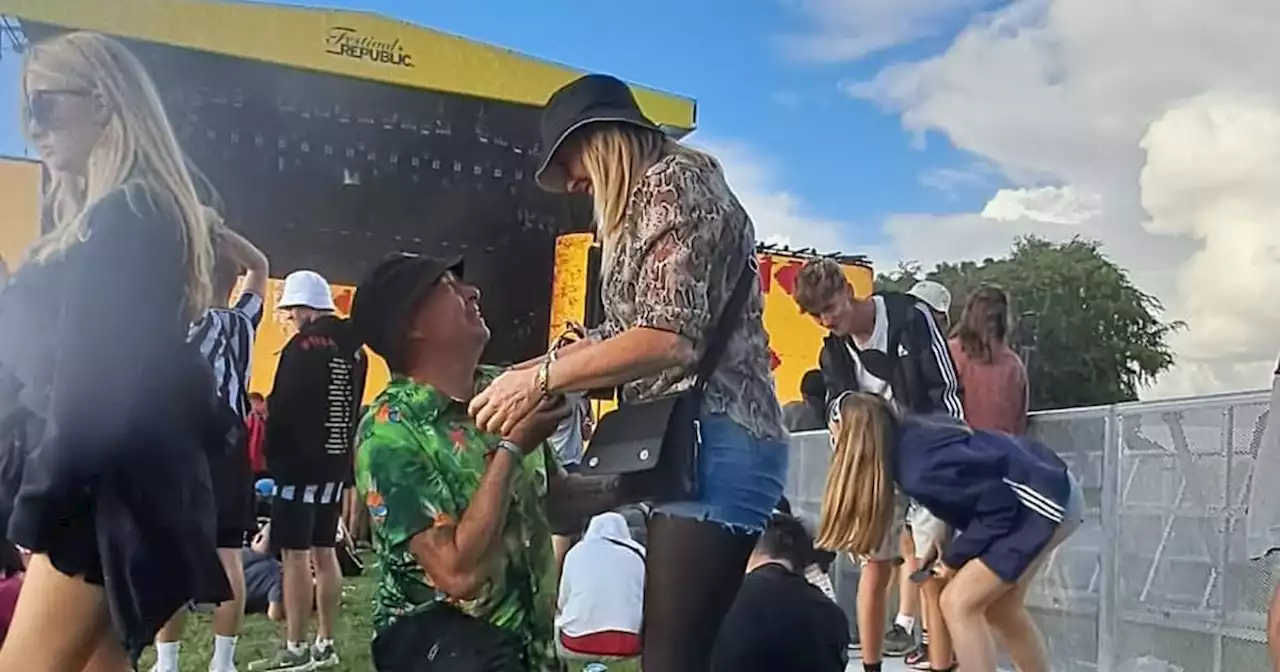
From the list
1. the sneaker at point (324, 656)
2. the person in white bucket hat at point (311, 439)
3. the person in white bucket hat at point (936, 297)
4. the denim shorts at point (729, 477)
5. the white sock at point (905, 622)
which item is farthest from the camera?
the white sock at point (905, 622)

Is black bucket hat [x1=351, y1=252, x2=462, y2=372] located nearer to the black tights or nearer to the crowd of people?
the crowd of people

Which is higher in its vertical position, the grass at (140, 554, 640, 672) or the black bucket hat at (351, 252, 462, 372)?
the black bucket hat at (351, 252, 462, 372)

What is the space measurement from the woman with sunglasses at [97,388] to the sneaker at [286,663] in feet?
0.84

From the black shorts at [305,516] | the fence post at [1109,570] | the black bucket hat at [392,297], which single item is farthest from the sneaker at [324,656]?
the fence post at [1109,570]

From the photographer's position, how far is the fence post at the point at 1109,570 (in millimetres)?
2412

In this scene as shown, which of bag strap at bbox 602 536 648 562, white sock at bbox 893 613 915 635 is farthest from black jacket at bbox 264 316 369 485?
white sock at bbox 893 613 915 635

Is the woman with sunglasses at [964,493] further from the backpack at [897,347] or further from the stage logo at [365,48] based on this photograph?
the stage logo at [365,48]

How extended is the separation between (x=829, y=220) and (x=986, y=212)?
243 mm

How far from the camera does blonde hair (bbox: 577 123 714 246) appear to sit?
5.28 feet

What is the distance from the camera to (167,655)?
1.67 m

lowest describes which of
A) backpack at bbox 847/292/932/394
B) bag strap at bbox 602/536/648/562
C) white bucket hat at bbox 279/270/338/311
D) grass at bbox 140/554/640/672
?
grass at bbox 140/554/640/672

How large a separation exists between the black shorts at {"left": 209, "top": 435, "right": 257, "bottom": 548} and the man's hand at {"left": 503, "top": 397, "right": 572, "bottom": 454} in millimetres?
317

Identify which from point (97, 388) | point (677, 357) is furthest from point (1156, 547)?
point (97, 388)

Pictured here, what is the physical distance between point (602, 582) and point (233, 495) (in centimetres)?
51
